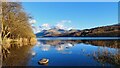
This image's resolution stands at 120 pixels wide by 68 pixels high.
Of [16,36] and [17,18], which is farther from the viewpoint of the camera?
[16,36]

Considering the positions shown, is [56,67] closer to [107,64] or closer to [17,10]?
[107,64]

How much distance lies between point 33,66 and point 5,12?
26.9 metres

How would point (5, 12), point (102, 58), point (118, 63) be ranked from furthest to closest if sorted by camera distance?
point (5, 12), point (102, 58), point (118, 63)

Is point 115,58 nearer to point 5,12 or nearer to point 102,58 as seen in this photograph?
point 102,58

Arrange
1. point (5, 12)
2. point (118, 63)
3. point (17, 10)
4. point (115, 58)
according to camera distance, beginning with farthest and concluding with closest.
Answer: point (17, 10), point (5, 12), point (115, 58), point (118, 63)

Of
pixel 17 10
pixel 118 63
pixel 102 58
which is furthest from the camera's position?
pixel 17 10

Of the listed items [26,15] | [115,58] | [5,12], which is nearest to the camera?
[115,58]

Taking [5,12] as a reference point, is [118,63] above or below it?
below

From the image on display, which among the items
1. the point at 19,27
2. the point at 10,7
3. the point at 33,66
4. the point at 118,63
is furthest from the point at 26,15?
the point at 118,63

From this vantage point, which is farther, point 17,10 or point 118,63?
point 17,10

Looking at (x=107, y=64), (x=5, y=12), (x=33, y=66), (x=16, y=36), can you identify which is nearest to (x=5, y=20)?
(x=5, y=12)

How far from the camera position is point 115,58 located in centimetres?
2000

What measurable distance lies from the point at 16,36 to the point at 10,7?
1751cm

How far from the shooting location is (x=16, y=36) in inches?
2493
